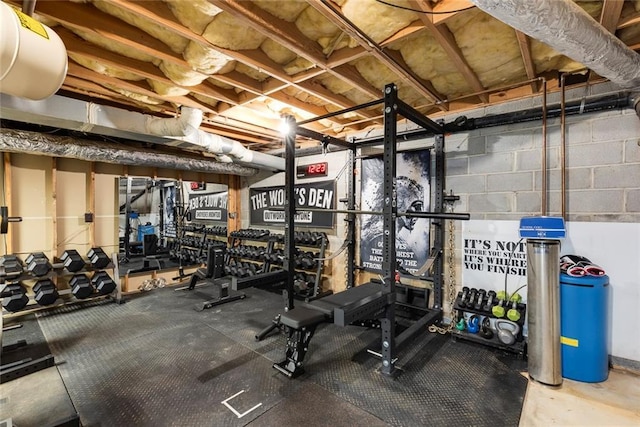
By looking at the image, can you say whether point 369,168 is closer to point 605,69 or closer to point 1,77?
point 605,69

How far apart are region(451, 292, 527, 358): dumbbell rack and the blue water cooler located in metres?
0.37

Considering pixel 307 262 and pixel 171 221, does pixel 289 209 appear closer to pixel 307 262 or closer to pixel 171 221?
pixel 307 262

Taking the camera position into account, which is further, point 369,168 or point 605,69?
point 369,168

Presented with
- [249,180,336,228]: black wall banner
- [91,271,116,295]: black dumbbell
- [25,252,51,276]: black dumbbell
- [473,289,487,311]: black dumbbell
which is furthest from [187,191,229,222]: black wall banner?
[473,289,487,311]: black dumbbell

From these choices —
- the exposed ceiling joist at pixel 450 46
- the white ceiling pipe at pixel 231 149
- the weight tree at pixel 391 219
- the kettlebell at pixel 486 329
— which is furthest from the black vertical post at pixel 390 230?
the white ceiling pipe at pixel 231 149

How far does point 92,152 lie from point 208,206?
3186 millimetres

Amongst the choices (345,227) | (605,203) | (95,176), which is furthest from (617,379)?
(95,176)

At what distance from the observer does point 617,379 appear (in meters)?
2.27

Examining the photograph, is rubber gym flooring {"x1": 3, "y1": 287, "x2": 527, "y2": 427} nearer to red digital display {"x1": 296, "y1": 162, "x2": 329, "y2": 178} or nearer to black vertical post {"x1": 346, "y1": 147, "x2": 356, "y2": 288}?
black vertical post {"x1": 346, "y1": 147, "x2": 356, "y2": 288}

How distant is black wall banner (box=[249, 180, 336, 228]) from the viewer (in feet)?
14.6

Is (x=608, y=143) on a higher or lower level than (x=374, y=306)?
higher

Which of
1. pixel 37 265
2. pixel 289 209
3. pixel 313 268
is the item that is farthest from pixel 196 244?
pixel 289 209

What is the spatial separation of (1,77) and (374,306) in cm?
251

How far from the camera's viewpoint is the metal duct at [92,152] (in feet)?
10.6
